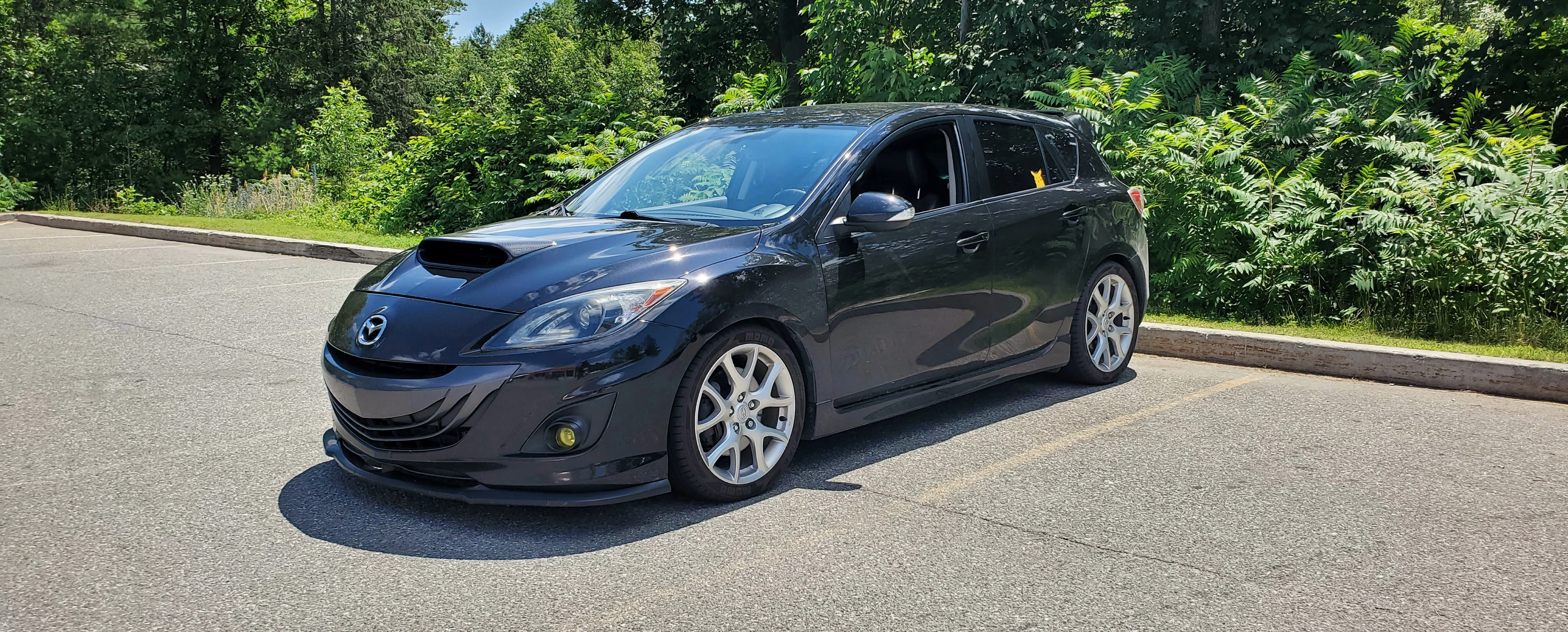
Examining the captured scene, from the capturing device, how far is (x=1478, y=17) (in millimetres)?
28312

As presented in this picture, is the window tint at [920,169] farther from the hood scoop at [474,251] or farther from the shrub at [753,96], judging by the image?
the shrub at [753,96]

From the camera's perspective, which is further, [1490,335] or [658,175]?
[1490,335]

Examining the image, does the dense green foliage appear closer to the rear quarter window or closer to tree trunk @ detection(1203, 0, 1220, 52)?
tree trunk @ detection(1203, 0, 1220, 52)

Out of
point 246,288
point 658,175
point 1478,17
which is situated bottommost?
point 246,288

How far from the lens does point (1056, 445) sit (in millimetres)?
5441

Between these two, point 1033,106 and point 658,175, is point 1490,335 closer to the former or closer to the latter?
point 658,175

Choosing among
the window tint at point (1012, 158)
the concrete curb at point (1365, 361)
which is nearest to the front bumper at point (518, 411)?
the window tint at point (1012, 158)

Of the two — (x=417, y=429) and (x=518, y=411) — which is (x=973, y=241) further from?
(x=417, y=429)

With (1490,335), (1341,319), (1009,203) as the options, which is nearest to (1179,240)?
(1341,319)

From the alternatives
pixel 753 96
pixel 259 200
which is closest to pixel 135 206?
pixel 259 200

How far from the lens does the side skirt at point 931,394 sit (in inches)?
194

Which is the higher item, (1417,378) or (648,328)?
(648,328)

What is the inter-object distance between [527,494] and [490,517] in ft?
1.03

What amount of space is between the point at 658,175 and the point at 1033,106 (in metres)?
9.52
